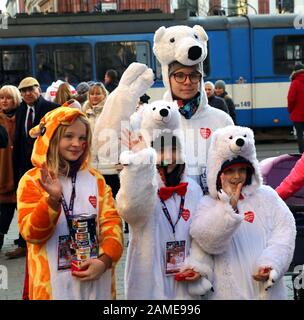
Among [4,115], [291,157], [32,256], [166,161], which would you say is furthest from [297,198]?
[4,115]

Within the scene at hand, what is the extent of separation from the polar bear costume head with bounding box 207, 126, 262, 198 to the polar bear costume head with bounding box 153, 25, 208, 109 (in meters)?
0.54

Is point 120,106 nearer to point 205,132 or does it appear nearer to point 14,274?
point 205,132

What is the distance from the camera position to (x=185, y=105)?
3863mm

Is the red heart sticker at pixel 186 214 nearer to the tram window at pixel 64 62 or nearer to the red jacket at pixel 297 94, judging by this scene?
the red jacket at pixel 297 94

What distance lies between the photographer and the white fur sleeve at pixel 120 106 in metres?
3.62

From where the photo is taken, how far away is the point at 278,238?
131 inches

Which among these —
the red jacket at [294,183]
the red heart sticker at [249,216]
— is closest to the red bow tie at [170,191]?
the red heart sticker at [249,216]

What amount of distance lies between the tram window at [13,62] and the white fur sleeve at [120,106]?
44.4 feet

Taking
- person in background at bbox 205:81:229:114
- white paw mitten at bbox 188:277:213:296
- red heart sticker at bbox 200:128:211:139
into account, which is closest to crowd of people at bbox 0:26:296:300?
white paw mitten at bbox 188:277:213:296

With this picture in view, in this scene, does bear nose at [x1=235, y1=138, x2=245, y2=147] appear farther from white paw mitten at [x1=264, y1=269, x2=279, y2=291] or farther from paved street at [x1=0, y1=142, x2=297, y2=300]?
paved street at [x1=0, y1=142, x2=297, y2=300]

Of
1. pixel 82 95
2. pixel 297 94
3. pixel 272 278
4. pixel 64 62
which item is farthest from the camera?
pixel 64 62

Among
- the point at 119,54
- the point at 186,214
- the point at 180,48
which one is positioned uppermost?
the point at 119,54

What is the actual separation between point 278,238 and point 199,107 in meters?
0.96

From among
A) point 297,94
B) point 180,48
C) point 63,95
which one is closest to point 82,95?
point 63,95
